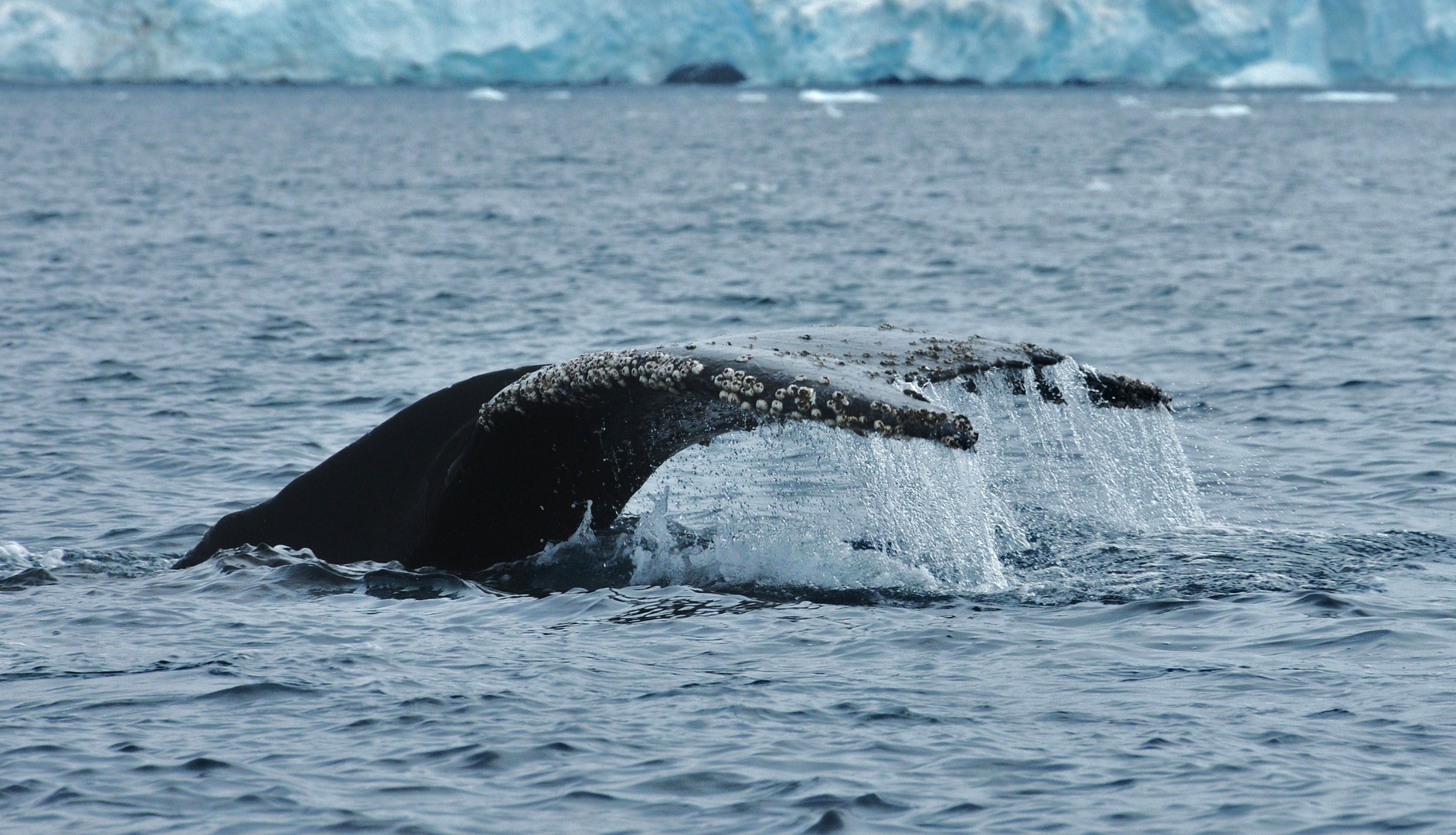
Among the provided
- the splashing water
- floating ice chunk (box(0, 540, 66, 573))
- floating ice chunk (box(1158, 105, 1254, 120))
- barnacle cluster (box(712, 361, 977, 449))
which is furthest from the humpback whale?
floating ice chunk (box(1158, 105, 1254, 120))

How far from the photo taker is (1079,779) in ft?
20.6

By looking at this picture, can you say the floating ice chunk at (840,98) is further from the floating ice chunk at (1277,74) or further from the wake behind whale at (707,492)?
the wake behind whale at (707,492)

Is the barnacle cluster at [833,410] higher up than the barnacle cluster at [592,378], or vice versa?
the barnacle cluster at [592,378]

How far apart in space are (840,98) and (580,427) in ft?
340

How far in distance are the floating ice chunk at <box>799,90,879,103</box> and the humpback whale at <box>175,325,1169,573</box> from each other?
9908 cm

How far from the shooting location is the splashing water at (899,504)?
26.8 feet

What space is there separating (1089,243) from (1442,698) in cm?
→ 2512

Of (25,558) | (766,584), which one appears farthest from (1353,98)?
(25,558)

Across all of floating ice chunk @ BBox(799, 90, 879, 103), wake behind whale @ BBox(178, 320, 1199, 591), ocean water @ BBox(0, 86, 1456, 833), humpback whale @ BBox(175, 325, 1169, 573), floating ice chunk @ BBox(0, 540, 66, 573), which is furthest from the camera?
floating ice chunk @ BBox(799, 90, 879, 103)

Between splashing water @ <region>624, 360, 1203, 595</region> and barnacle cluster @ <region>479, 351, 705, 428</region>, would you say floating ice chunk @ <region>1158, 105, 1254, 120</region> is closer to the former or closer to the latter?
splashing water @ <region>624, 360, 1203, 595</region>

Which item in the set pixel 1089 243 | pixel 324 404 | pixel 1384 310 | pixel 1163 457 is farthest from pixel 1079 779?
pixel 1089 243

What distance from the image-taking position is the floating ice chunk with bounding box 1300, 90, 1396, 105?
103 m

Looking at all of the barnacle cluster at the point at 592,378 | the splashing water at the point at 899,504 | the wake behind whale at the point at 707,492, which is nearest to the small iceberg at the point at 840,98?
the splashing water at the point at 899,504

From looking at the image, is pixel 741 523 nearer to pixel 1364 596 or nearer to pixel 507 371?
pixel 507 371
